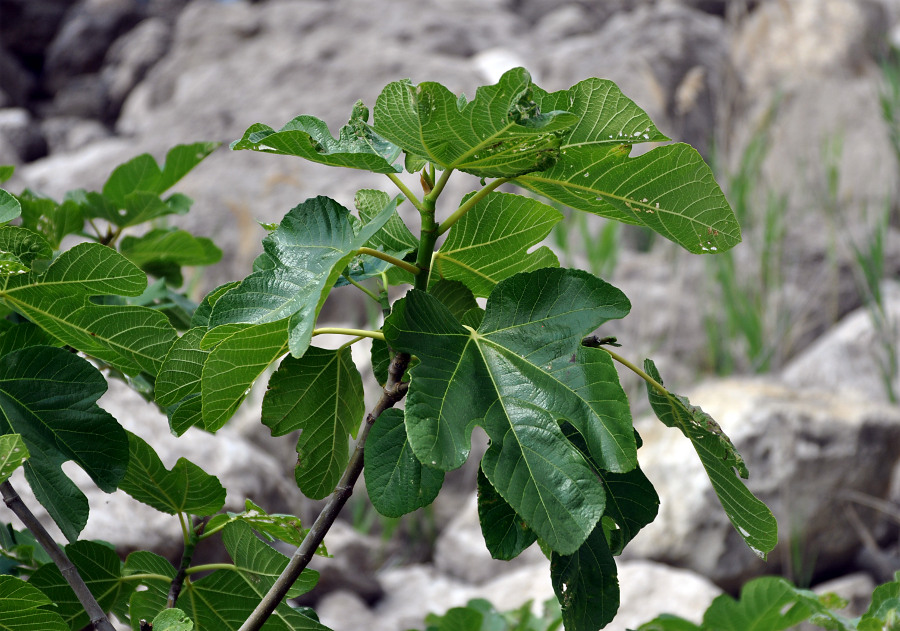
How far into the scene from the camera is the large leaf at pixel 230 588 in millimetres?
553

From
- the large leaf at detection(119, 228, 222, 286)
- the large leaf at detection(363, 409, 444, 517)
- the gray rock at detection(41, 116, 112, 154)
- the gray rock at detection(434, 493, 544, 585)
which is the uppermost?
the large leaf at detection(119, 228, 222, 286)

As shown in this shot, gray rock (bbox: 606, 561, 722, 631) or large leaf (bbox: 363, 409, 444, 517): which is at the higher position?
large leaf (bbox: 363, 409, 444, 517)

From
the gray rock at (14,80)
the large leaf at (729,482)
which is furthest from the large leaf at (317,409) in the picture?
the gray rock at (14,80)

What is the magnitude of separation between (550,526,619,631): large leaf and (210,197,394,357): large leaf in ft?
0.76

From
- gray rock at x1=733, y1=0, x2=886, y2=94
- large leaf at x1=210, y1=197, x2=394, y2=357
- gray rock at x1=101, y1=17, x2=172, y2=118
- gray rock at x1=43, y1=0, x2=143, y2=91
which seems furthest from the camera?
gray rock at x1=43, y1=0, x2=143, y2=91

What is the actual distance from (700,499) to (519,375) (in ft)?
6.90

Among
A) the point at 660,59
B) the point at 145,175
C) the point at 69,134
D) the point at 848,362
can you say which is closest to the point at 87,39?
the point at 69,134

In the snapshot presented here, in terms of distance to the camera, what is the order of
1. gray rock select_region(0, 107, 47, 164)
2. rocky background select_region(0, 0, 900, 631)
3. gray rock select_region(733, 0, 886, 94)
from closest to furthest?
rocky background select_region(0, 0, 900, 631)
gray rock select_region(0, 107, 47, 164)
gray rock select_region(733, 0, 886, 94)

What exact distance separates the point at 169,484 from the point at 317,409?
0.13 metres

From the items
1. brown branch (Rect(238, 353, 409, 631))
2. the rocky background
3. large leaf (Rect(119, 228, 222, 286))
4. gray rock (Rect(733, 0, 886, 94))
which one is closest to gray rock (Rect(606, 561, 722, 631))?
the rocky background

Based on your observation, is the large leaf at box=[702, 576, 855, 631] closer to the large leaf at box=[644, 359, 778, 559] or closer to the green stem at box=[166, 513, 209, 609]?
the large leaf at box=[644, 359, 778, 559]

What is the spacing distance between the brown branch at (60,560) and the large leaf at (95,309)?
107mm

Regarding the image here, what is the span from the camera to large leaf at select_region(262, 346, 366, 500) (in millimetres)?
530

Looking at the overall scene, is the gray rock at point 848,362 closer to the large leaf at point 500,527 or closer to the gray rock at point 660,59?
the gray rock at point 660,59
